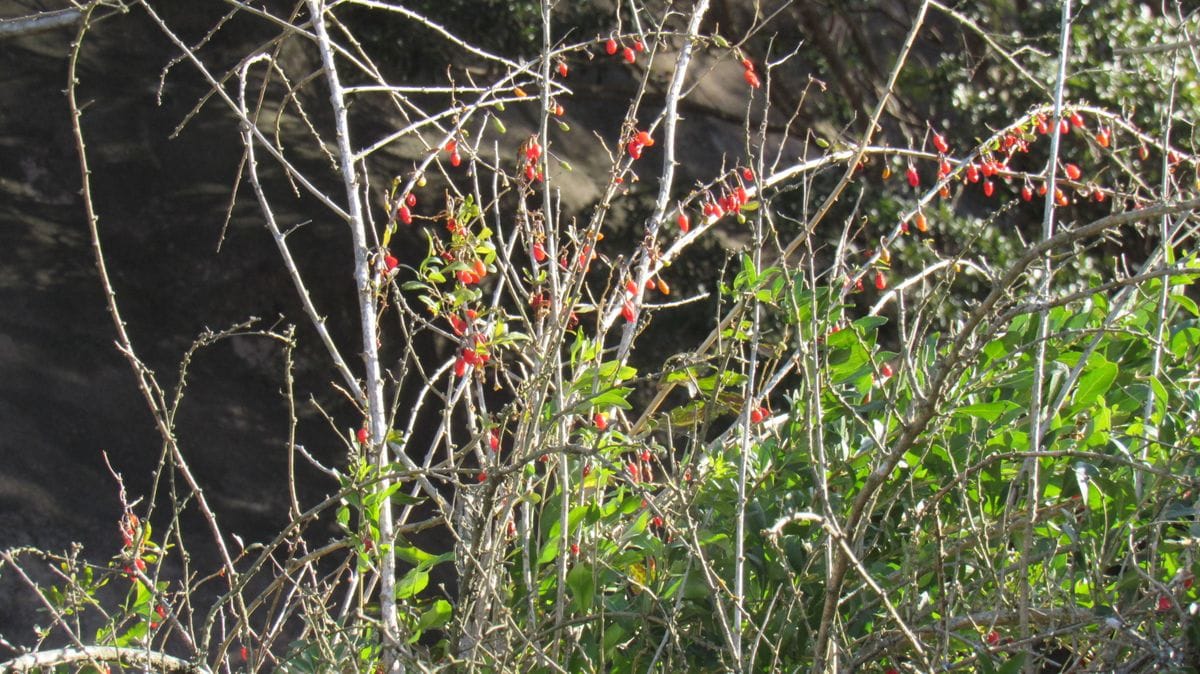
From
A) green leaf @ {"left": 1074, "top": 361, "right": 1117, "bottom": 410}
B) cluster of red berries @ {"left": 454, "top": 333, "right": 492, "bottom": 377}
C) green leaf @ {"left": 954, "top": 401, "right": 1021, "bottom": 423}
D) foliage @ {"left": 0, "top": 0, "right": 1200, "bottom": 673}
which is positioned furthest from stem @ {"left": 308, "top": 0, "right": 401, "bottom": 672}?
green leaf @ {"left": 1074, "top": 361, "right": 1117, "bottom": 410}

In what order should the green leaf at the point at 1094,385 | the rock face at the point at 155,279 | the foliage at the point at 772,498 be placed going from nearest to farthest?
1. the foliage at the point at 772,498
2. the green leaf at the point at 1094,385
3. the rock face at the point at 155,279

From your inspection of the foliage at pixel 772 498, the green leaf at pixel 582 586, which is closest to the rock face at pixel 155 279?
the foliage at pixel 772 498

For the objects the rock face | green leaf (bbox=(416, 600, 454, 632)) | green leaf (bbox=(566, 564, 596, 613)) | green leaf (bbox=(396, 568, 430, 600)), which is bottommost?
the rock face

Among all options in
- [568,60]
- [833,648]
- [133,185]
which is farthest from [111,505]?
[833,648]

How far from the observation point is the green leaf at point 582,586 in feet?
6.88

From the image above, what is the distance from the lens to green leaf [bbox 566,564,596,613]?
2.10 m

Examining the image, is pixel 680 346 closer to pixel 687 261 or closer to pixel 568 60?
pixel 687 261

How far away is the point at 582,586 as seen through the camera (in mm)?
2102

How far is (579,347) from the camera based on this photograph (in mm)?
2461

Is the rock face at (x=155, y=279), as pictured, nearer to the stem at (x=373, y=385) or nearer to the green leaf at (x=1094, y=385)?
the stem at (x=373, y=385)

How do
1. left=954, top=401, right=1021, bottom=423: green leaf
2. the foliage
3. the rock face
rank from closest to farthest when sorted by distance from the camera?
the foliage, left=954, top=401, right=1021, bottom=423: green leaf, the rock face

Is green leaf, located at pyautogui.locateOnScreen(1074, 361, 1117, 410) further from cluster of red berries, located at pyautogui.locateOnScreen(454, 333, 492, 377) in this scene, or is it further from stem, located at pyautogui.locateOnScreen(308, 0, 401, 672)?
stem, located at pyautogui.locateOnScreen(308, 0, 401, 672)

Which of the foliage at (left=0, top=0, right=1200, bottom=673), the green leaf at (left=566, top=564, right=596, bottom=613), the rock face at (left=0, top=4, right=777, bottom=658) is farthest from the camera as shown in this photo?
the rock face at (left=0, top=4, right=777, bottom=658)

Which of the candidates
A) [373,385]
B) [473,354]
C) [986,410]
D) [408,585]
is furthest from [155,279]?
[986,410]
